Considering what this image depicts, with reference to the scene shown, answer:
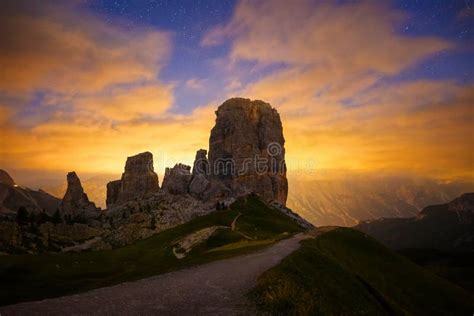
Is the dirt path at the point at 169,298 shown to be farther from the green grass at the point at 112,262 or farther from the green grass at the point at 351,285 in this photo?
the green grass at the point at 112,262

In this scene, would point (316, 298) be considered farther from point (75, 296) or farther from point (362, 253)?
point (362, 253)

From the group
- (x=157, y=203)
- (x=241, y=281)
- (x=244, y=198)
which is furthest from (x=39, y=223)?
(x=241, y=281)

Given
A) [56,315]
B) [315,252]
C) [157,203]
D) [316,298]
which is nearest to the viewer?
[56,315]

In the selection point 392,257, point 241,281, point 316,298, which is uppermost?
point 241,281

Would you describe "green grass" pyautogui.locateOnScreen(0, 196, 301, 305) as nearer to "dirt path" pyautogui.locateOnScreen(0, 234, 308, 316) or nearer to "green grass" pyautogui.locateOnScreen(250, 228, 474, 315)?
"dirt path" pyautogui.locateOnScreen(0, 234, 308, 316)

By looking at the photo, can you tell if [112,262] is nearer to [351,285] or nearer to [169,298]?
[351,285]

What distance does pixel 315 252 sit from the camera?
159 ft

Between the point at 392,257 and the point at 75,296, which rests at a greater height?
the point at 75,296

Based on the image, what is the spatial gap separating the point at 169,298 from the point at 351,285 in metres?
25.7

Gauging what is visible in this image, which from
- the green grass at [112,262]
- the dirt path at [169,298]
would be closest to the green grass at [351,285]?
the dirt path at [169,298]

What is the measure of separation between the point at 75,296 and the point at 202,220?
84206 millimetres

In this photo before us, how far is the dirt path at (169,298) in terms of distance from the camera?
2122 cm

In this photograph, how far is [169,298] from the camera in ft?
78.5

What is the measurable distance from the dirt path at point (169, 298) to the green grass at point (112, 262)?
3.77m
